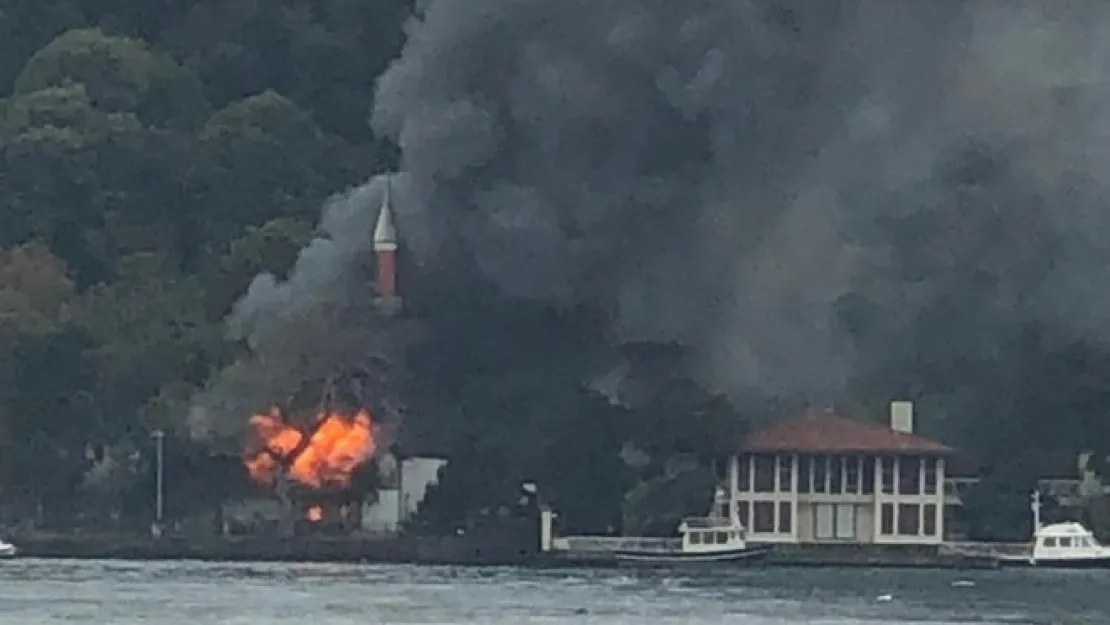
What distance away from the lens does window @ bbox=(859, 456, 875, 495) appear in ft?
249

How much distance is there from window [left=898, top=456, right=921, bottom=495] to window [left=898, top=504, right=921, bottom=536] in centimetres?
26

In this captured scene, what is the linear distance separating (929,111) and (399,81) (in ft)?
32.7

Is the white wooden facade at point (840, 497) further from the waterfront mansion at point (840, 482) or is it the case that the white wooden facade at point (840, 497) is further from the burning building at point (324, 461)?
the burning building at point (324, 461)

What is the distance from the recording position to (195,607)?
59.1 metres

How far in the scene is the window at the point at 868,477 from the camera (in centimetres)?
7588

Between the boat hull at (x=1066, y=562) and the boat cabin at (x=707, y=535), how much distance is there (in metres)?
4.48

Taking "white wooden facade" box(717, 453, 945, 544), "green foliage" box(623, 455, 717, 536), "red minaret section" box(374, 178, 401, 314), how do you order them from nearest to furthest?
1. "green foliage" box(623, 455, 717, 536)
2. "white wooden facade" box(717, 453, 945, 544)
3. "red minaret section" box(374, 178, 401, 314)

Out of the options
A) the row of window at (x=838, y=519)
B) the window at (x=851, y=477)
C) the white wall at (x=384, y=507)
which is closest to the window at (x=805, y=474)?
the row of window at (x=838, y=519)

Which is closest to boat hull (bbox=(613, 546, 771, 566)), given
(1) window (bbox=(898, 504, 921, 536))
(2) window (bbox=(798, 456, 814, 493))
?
(2) window (bbox=(798, 456, 814, 493))

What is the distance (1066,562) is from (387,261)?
13433 mm

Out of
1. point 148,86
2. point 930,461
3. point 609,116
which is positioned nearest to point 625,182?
point 609,116

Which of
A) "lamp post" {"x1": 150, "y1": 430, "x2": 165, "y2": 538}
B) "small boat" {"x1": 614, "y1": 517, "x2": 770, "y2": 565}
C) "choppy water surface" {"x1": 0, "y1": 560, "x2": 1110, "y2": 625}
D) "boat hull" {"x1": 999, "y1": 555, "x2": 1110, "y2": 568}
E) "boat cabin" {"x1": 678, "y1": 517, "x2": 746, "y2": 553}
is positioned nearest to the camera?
"choppy water surface" {"x1": 0, "y1": 560, "x2": 1110, "y2": 625}

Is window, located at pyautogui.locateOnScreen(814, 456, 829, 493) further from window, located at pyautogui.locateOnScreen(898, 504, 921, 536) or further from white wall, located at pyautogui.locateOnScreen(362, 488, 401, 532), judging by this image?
white wall, located at pyautogui.locateOnScreen(362, 488, 401, 532)

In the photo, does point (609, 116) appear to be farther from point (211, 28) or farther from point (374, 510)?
point (211, 28)
